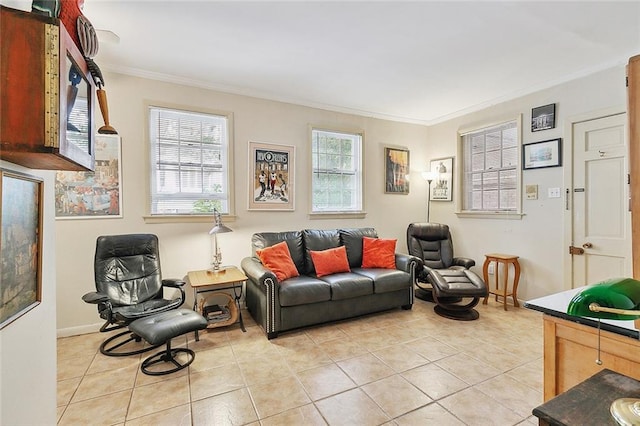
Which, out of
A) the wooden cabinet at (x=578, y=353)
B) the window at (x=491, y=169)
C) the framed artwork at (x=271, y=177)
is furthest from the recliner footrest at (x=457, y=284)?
the framed artwork at (x=271, y=177)

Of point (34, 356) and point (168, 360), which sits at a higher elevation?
point (34, 356)

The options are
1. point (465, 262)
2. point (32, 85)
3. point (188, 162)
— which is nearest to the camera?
point (32, 85)

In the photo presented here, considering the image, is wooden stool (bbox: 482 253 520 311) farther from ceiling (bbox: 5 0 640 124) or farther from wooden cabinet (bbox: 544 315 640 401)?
wooden cabinet (bbox: 544 315 640 401)

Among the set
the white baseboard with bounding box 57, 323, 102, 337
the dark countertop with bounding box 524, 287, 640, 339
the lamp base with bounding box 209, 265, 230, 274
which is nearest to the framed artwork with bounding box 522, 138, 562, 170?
the dark countertop with bounding box 524, 287, 640, 339

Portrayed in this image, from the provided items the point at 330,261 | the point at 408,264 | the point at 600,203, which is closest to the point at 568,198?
the point at 600,203

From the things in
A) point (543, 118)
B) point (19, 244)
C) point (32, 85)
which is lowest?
point (19, 244)

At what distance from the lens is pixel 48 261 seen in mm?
1183

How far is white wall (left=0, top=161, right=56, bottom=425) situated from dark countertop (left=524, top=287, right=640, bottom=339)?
6.16 ft

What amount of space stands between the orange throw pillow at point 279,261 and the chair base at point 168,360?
1074 millimetres

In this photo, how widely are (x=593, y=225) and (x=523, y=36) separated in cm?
216

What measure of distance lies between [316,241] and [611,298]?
10.3 ft

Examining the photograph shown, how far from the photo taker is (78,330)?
301 cm

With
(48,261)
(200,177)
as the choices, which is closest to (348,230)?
(200,177)

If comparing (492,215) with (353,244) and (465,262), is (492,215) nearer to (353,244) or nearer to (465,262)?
(465,262)
